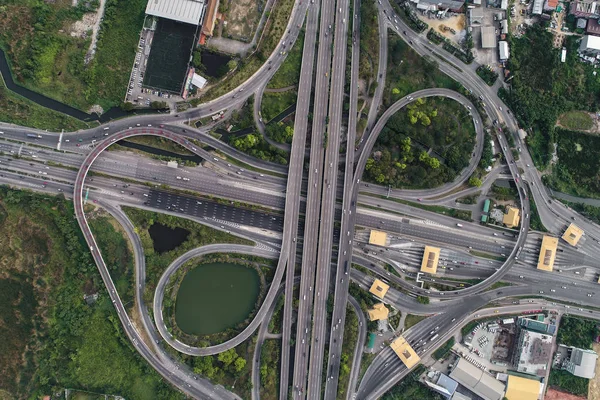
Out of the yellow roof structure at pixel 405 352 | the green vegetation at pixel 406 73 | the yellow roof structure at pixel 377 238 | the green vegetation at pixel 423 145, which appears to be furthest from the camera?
the green vegetation at pixel 406 73

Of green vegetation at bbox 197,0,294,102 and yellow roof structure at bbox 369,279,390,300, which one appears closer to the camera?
green vegetation at bbox 197,0,294,102

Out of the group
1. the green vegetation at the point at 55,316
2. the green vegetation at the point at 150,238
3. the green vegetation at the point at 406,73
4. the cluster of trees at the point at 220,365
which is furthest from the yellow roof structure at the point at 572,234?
the green vegetation at the point at 55,316

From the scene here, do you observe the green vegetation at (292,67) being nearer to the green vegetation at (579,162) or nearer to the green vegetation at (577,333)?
the green vegetation at (579,162)

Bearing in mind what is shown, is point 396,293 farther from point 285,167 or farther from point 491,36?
point 491,36

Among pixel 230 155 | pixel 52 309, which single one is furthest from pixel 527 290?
pixel 52 309

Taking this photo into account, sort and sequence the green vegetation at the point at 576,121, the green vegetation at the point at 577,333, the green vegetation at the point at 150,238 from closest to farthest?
the green vegetation at the point at 150,238 → the green vegetation at the point at 577,333 → the green vegetation at the point at 576,121

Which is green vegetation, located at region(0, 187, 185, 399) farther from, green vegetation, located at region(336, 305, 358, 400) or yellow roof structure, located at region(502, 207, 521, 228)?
yellow roof structure, located at region(502, 207, 521, 228)

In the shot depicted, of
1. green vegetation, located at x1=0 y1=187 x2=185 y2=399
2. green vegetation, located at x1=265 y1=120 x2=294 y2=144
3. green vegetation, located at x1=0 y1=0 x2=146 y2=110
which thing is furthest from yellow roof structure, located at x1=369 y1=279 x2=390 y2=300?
green vegetation, located at x1=0 y1=0 x2=146 y2=110
